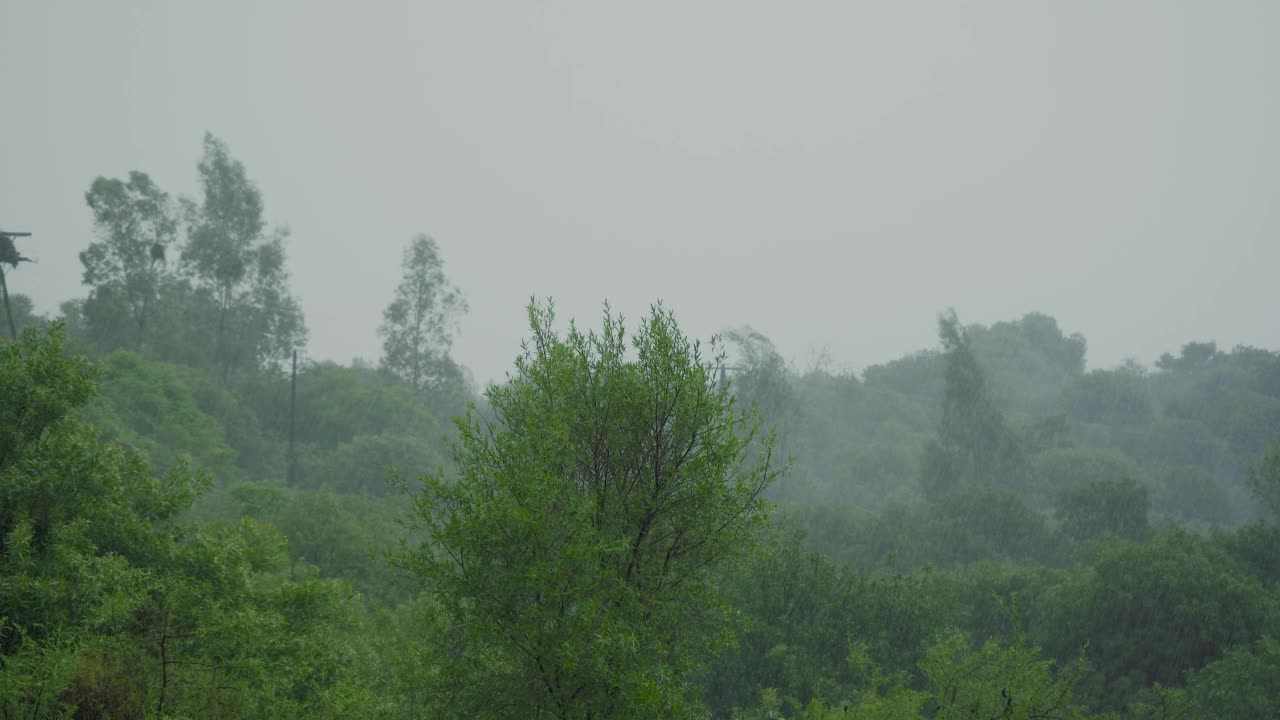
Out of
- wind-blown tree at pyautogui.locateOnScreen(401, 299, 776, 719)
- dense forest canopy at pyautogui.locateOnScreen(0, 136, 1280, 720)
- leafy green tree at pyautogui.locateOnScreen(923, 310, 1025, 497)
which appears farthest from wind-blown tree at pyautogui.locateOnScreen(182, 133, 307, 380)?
wind-blown tree at pyautogui.locateOnScreen(401, 299, 776, 719)

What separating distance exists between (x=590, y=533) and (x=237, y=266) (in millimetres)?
65846

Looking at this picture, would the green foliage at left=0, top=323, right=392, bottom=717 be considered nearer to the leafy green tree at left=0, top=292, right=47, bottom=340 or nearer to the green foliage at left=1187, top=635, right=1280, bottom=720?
the green foliage at left=1187, top=635, right=1280, bottom=720

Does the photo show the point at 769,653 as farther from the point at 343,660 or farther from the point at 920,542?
the point at 920,542

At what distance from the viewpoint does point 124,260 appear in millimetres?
64062

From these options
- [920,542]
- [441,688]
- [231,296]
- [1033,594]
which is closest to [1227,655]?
[1033,594]

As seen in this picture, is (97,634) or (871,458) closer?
(97,634)

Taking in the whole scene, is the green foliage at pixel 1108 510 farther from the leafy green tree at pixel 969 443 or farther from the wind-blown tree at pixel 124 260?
the wind-blown tree at pixel 124 260

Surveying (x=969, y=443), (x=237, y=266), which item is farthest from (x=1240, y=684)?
(x=237, y=266)

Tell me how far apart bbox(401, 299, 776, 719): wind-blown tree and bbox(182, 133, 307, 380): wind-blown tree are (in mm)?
62831

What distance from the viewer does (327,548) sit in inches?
1399

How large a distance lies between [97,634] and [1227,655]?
31400 millimetres

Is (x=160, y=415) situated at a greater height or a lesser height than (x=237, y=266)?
lesser

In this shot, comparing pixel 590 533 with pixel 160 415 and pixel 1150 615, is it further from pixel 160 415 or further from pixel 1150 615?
pixel 160 415

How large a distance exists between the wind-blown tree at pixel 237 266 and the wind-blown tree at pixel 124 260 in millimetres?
2704
